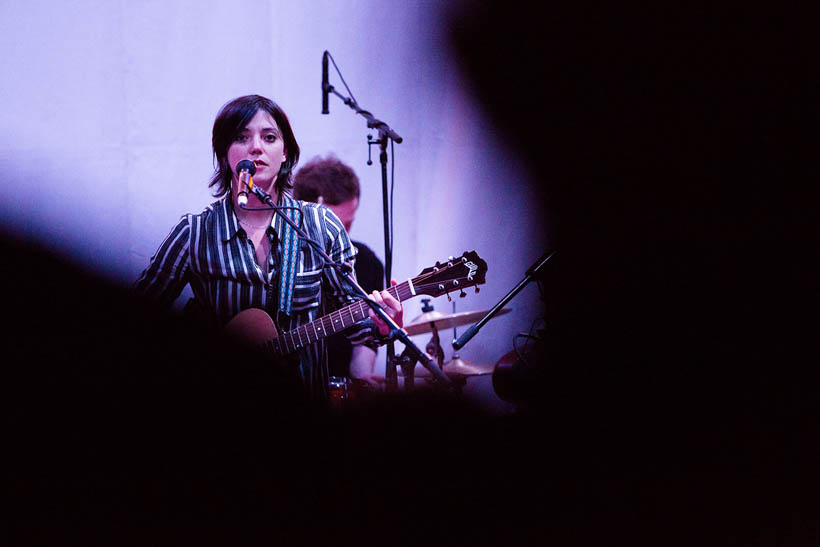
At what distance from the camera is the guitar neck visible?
7.41 ft

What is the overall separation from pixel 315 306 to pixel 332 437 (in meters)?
0.72

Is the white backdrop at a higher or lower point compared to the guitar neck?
higher

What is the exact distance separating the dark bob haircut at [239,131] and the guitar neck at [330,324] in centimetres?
44

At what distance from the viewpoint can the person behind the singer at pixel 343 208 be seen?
2891 mm

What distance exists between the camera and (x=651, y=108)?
2.50m

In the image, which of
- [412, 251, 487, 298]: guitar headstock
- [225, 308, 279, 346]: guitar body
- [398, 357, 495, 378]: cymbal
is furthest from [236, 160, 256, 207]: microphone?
[398, 357, 495, 378]: cymbal

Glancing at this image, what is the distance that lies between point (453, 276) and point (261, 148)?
75 centimetres

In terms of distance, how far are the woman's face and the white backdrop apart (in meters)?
0.69

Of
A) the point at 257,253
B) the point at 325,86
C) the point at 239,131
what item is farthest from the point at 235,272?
the point at 325,86

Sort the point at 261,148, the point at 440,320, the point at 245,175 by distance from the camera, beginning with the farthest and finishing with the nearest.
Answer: the point at 440,320, the point at 261,148, the point at 245,175

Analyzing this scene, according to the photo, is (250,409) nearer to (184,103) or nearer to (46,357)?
(46,357)

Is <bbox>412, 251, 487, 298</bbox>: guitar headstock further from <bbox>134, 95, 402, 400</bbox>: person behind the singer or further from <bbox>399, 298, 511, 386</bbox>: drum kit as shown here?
<bbox>399, 298, 511, 386</bbox>: drum kit

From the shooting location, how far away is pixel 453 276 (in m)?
2.30

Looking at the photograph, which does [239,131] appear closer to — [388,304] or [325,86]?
[325,86]
